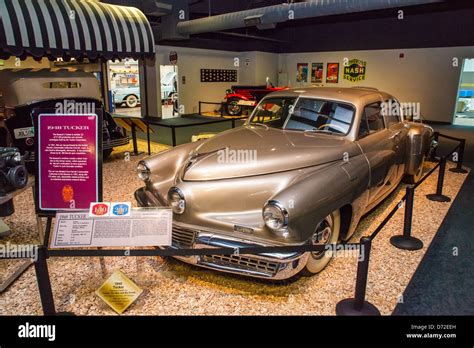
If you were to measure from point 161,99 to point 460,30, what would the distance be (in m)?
12.2

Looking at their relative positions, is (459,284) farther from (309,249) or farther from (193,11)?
(193,11)

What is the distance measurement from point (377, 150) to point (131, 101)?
1709 centimetres

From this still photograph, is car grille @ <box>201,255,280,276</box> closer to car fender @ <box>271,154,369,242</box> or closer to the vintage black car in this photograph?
car fender @ <box>271,154,369,242</box>

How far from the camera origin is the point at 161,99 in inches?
570

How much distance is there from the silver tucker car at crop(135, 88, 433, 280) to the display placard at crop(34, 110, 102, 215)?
67cm

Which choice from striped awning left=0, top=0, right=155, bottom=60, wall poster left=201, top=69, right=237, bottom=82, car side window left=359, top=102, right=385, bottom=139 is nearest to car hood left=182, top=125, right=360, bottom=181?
car side window left=359, top=102, right=385, bottom=139

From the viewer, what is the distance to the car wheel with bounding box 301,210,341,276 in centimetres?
292

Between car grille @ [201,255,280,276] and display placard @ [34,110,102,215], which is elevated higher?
display placard @ [34,110,102,215]

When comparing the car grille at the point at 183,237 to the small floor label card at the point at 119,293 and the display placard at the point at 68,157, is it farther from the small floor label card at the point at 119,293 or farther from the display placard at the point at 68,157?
the display placard at the point at 68,157

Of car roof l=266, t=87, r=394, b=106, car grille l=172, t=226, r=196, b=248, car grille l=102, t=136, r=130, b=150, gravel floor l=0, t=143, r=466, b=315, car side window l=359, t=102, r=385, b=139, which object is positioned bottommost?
gravel floor l=0, t=143, r=466, b=315

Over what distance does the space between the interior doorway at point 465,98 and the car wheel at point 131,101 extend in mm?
15595

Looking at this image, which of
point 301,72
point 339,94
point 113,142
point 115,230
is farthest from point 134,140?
point 301,72

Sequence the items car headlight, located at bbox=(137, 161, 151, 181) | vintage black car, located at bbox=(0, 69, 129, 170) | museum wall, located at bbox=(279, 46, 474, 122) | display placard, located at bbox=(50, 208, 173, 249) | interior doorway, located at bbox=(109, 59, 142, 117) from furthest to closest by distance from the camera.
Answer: interior doorway, located at bbox=(109, 59, 142, 117) < museum wall, located at bbox=(279, 46, 474, 122) < vintage black car, located at bbox=(0, 69, 129, 170) < car headlight, located at bbox=(137, 161, 151, 181) < display placard, located at bbox=(50, 208, 173, 249)

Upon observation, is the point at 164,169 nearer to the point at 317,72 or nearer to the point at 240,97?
the point at 240,97
